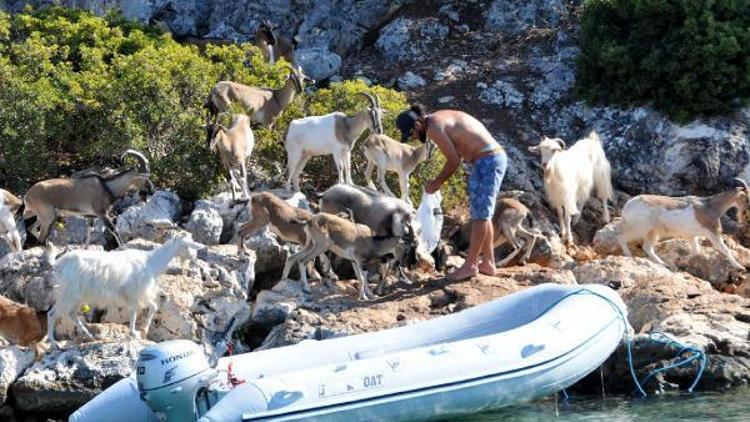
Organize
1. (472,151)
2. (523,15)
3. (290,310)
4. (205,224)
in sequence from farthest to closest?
(523,15)
(205,224)
(472,151)
(290,310)

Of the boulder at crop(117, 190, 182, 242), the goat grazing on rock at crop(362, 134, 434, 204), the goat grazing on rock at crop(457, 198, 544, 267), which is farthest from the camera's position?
the goat grazing on rock at crop(362, 134, 434, 204)

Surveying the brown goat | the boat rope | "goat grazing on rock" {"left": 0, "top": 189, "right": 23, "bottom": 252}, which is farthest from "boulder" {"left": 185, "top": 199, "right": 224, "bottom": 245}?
the boat rope

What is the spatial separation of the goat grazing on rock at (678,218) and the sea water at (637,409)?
420 centimetres

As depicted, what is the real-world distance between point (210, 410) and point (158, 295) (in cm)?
375

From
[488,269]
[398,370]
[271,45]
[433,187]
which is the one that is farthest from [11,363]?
[271,45]

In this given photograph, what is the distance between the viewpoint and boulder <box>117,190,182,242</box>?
15.1m

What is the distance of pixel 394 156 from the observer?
16.3 meters

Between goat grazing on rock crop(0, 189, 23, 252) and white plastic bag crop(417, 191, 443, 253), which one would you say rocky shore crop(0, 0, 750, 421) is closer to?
goat grazing on rock crop(0, 189, 23, 252)

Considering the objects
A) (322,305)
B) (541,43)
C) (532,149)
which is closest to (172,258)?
(322,305)

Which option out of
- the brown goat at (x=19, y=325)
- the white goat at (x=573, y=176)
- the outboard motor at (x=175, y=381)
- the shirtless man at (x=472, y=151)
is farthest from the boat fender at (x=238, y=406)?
the white goat at (x=573, y=176)

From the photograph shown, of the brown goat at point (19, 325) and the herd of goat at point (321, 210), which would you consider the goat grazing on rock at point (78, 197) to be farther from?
the brown goat at point (19, 325)

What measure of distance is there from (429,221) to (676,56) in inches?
287

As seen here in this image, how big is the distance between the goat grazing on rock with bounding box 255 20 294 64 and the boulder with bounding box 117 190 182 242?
705cm

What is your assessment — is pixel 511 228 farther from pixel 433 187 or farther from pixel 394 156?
pixel 433 187
